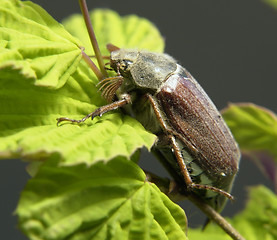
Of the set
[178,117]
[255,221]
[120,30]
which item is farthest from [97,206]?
[255,221]

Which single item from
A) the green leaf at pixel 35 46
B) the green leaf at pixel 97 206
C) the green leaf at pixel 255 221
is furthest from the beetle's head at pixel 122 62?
the green leaf at pixel 255 221

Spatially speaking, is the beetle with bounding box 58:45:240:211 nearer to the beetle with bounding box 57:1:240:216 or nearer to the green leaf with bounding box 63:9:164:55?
the beetle with bounding box 57:1:240:216

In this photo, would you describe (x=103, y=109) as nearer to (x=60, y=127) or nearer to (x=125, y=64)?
Result: (x=60, y=127)

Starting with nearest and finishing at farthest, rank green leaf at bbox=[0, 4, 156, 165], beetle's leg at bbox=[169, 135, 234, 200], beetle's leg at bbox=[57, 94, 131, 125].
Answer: green leaf at bbox=[0, 4, 156, 165]
beetle's leg at bbox=[57, 94, 131, 125]
beetle's leg at bbox=[169, 135, 234, 200]

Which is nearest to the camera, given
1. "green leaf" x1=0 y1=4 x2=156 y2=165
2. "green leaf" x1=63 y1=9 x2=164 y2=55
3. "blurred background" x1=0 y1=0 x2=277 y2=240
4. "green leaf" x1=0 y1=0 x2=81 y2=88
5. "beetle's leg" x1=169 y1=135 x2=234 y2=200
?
"green leaf" x1=0 y1=4 x2=156 y2=165

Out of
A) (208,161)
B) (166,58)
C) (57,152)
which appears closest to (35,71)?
(57,152)

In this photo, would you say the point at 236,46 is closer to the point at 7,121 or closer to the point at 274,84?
the point at 274,84

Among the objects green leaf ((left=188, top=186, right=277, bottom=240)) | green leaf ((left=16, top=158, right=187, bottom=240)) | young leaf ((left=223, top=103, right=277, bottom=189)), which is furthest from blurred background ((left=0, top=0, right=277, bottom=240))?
green leaf ((left=16, top=158, right=187, bottom=240))

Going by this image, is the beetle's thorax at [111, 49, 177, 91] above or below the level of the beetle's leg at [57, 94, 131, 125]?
above
